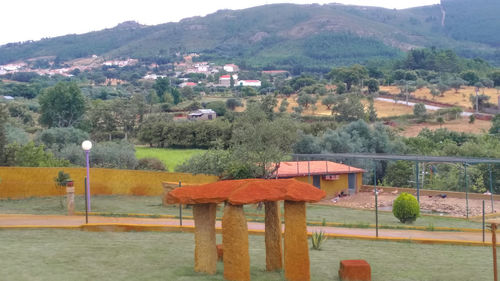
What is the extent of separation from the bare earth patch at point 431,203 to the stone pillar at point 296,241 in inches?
688

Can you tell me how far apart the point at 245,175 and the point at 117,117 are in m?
44.5

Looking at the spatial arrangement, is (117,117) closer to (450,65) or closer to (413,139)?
(413,139)

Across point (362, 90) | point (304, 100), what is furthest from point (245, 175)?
point (362, 90)

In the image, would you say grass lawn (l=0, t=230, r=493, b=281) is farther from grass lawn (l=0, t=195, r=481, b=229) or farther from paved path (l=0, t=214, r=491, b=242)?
grass lawn (l=0, t=195, r=481, b=229)

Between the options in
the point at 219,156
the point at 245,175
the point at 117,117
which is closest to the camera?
the point at 245,175

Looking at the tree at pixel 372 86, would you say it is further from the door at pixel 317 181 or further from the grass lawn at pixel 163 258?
the grass lawn at pixel 163 258

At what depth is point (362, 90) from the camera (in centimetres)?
9950

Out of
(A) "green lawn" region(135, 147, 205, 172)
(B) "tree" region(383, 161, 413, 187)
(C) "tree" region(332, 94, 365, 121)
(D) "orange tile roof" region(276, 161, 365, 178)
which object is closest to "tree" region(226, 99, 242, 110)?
(C) "tree" region(332, 94, 365, 121)

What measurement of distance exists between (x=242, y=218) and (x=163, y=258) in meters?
2.93

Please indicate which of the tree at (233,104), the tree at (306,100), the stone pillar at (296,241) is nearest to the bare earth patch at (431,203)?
the stone pillar at (296,241)

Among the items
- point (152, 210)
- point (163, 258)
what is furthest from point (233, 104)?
point (163, 258)

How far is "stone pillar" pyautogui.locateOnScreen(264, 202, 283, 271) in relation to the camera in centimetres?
1230

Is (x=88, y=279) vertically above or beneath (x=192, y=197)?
beneath

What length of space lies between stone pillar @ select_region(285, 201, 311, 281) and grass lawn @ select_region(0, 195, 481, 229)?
393 inches
